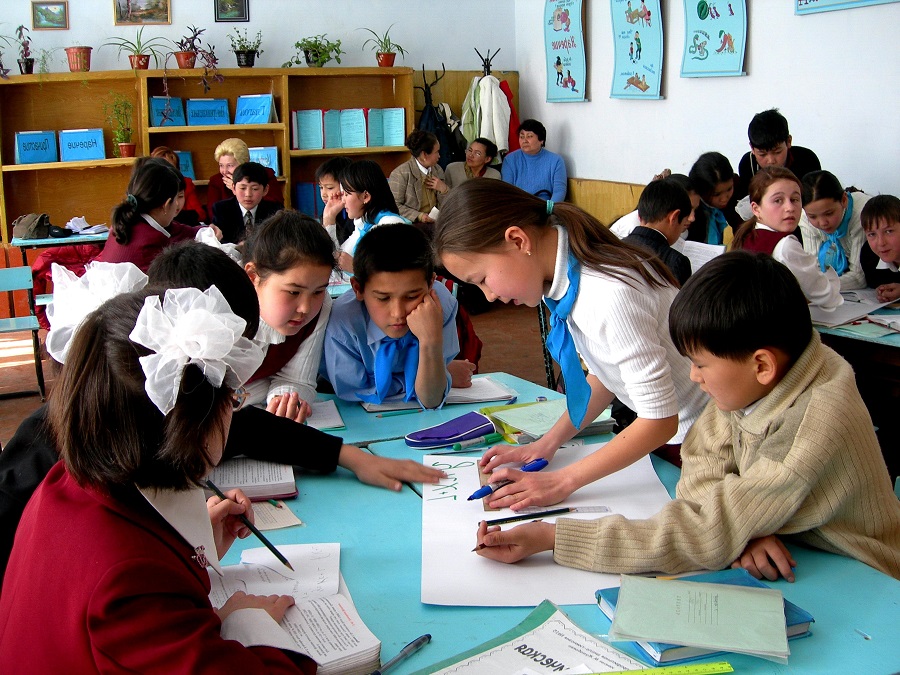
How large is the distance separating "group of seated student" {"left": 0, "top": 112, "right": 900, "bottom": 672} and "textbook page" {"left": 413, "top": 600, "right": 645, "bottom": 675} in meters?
0.17

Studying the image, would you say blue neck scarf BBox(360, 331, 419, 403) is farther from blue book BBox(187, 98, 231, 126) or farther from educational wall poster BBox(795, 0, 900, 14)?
blue book BBox(187, 98, 231, 126)

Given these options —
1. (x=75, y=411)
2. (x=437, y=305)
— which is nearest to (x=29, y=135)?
(x=437, y=305)

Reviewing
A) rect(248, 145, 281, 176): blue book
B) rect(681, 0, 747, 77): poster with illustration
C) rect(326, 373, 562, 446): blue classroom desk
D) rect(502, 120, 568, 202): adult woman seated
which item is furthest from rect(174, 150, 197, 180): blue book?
rect(326, 373, 562, 446): blue classroom desk

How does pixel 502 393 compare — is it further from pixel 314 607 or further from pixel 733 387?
pixel 314 607

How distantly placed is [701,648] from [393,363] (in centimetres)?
122

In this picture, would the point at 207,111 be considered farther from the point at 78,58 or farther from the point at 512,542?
the point at 512,542

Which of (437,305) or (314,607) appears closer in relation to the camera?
(314,607)

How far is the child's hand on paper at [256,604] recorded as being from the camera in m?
1.07

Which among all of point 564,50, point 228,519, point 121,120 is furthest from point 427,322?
point 564,50

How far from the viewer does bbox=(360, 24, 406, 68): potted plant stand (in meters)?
6.89

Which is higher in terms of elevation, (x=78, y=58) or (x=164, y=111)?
(x=78, y=58)

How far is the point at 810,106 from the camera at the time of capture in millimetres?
4477

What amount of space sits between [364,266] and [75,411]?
1.29 metres

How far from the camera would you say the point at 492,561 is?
4.15 feet
